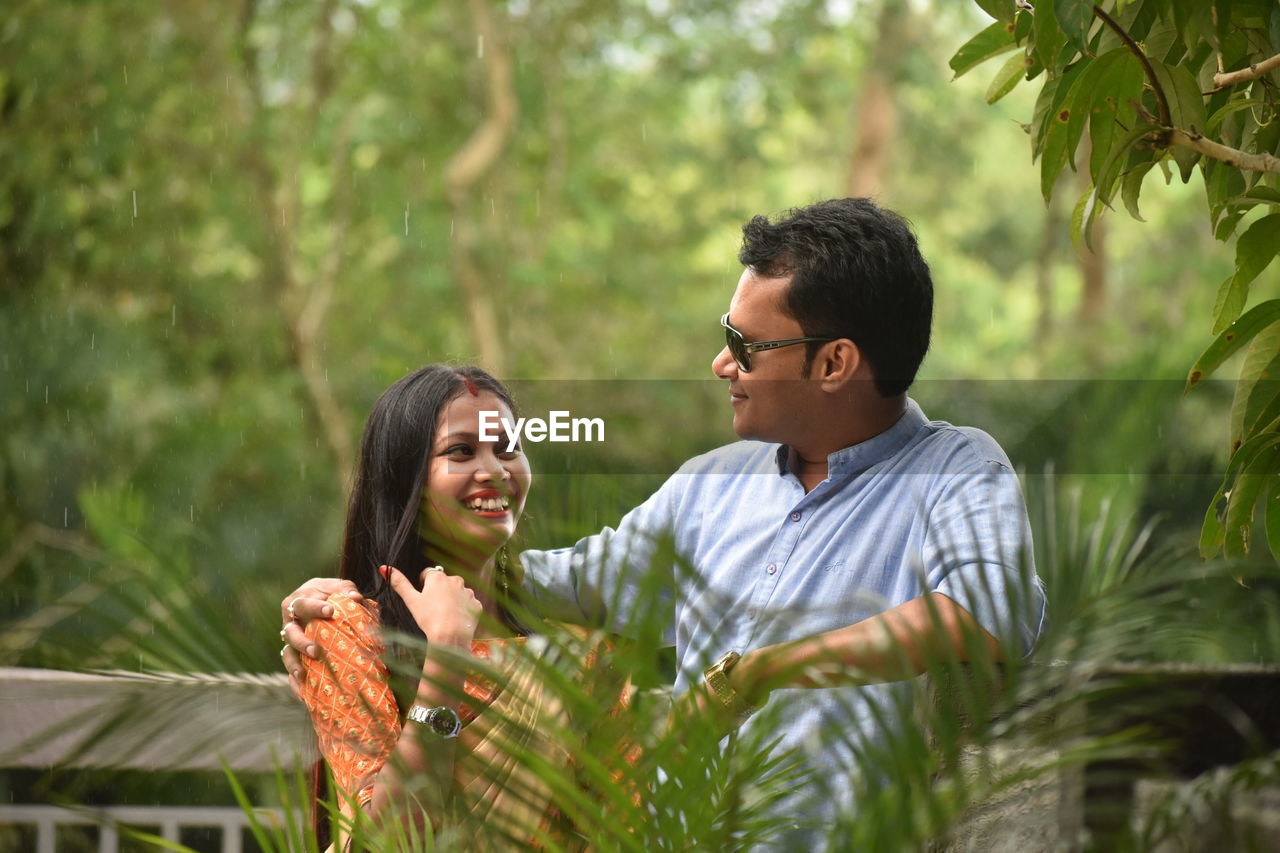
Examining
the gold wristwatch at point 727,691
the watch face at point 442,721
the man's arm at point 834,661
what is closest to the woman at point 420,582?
the watch face at point 442,721

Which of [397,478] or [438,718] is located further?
[397,478]

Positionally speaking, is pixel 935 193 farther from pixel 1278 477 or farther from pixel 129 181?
pixel 1278 477

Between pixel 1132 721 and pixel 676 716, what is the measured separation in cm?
116

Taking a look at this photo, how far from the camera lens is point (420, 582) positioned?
4.90 feet

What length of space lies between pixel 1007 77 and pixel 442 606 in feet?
2.66

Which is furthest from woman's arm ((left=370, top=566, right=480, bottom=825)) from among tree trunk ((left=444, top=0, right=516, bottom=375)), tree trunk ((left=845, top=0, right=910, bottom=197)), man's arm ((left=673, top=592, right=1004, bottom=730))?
tree trunk ((left=845, top=0, right=910, bottom=197))

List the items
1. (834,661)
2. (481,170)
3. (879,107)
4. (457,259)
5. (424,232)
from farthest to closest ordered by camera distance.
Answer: (879,107) → (424,232) → (457,259) → (481,170) → (834,661)

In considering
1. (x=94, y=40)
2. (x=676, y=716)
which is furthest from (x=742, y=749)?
(x=94, y=40)

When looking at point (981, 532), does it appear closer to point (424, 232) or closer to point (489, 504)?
point (489, 504)

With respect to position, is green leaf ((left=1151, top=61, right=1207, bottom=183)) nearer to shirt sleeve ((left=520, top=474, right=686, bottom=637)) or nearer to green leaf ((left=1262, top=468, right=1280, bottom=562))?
green leaf ((left=1262, top=468, right=1280, bottom=562))

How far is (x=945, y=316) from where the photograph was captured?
39.9ft

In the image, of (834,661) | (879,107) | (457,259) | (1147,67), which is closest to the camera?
(834,661)

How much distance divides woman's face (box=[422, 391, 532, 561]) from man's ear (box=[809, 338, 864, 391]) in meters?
0.33

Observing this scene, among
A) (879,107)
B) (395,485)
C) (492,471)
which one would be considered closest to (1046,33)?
(492,471)
